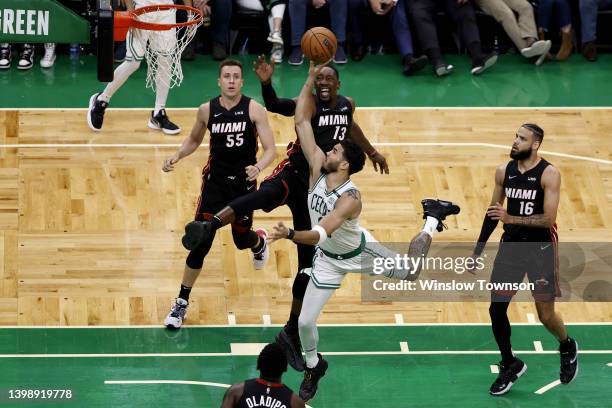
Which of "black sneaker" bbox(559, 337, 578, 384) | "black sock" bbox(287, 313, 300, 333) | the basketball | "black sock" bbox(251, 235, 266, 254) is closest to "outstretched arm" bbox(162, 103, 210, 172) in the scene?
the basketball

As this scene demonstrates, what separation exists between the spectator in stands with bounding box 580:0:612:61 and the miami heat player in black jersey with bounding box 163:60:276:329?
671cm

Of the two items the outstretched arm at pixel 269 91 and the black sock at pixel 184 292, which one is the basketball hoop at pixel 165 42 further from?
the black sock at pixel 184 292

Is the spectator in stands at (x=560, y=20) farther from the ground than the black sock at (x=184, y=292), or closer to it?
farther from the ground

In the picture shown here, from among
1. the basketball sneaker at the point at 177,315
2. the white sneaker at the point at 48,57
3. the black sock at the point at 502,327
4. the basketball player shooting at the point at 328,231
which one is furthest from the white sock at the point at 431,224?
the white sneaker at the point at 48,57

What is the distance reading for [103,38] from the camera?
9.41 metres

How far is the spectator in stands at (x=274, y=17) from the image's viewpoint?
706 inches

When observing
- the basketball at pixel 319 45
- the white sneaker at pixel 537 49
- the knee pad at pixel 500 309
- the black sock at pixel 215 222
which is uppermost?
the basketball at pixel 319 45

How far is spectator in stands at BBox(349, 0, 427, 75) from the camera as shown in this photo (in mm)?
17969

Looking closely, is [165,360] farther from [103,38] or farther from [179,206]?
[103,38]

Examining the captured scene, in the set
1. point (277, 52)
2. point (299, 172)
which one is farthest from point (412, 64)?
point (299, 172)

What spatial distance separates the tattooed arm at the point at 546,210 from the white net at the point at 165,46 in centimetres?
461

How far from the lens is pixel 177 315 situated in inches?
525

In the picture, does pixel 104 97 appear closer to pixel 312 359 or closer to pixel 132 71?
pixel 132 71

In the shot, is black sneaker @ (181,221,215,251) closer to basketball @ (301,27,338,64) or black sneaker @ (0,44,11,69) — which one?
basketball @ (301,27,338,64)
